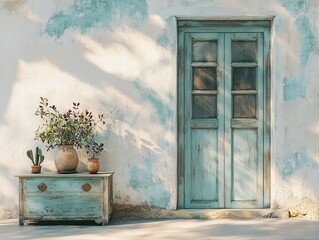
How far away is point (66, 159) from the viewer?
6688 millimetres

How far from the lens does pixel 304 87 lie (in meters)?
7.00

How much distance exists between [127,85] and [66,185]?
1315 mm

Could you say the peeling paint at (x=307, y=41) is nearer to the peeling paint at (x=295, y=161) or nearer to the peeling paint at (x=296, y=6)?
the peeling paint at (x=296, y=6)

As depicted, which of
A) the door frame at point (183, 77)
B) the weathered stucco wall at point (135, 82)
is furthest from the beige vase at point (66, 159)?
the door frame at point (183, 77)

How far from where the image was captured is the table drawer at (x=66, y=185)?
21.5 ft

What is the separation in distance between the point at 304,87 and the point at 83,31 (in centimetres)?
251

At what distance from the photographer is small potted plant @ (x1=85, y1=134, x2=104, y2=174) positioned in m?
6.68

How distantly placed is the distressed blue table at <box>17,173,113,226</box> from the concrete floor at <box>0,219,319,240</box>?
121 millimetres

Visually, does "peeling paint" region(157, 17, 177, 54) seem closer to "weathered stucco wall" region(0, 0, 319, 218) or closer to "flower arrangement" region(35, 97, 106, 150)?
"weathered stucco wall" region(0, 0, 319, 218)

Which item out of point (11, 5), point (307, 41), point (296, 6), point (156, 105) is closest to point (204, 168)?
point (156, 105)

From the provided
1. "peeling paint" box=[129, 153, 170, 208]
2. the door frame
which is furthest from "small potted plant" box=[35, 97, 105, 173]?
the door frame

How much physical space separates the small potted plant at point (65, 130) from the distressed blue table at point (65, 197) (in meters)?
0.21

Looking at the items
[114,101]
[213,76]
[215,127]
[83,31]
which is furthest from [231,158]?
[83,31]

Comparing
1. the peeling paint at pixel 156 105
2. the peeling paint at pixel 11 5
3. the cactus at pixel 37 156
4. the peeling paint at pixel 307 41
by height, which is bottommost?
the cactus at pixel 37 156
